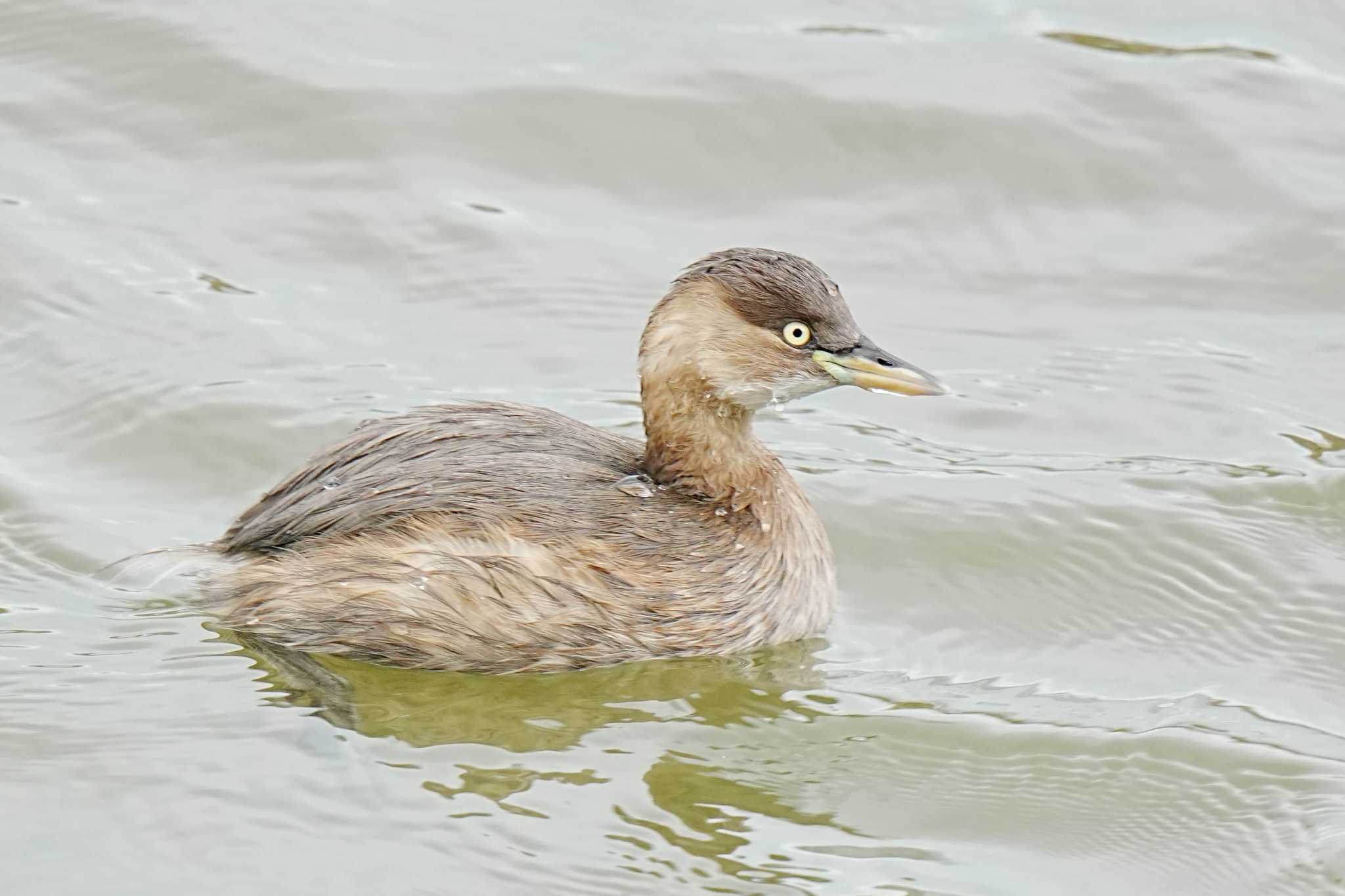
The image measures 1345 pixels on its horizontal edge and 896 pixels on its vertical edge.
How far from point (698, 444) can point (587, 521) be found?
0.57 m

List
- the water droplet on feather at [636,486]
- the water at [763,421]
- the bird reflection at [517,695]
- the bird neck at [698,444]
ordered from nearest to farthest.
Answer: the water at [763,421]
the bird reflection at [517,695]
the water droplet on feather at [636,486]
the bird neck at [698,444]

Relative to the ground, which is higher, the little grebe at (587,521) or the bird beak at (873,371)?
the bird beak at (873,371)

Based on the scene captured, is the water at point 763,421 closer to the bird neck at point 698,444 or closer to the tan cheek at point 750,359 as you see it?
the bird neck at point 698,444

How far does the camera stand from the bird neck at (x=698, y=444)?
Result: 6.75 m

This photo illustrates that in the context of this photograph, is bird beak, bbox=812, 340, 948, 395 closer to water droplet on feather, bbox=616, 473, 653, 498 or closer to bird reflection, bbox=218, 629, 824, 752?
water droplet on feather, bbox=616, 473, 653, 498

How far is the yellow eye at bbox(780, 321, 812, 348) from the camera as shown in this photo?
6.65m

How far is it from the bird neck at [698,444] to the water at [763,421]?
1.80ft

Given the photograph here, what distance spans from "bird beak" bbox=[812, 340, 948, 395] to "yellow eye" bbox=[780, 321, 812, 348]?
0.05 m

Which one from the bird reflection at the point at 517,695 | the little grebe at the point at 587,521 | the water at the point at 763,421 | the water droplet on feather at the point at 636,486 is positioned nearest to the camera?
the water at the point at 763,421

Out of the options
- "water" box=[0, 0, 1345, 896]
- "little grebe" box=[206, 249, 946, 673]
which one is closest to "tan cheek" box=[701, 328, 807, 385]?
"little grebe" box=[206, 249, 946, 673]

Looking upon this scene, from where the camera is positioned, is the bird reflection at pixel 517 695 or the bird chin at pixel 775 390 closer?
the bird reflection at pixel 517 695

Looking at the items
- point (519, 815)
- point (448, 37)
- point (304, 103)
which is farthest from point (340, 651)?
point (448, 37)

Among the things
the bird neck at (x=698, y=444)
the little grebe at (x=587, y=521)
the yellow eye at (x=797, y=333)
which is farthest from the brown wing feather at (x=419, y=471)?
the yellow eye at (x=797, y=333)

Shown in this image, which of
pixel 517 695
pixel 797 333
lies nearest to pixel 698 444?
pixel 797 333
